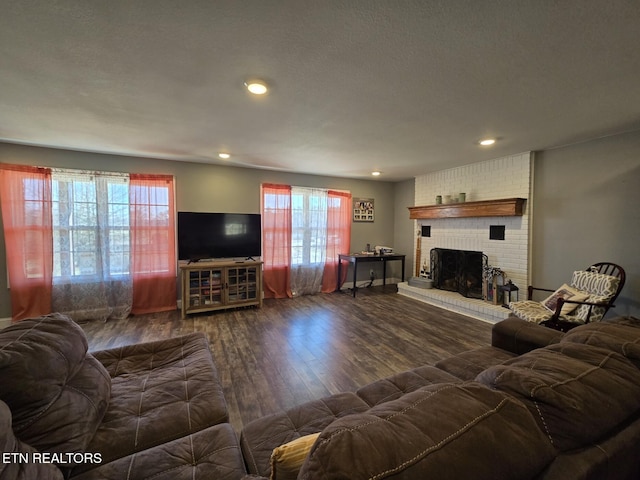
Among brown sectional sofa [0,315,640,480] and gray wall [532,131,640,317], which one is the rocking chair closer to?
gray wall [532,131,640,317]

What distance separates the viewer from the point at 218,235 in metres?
4.30

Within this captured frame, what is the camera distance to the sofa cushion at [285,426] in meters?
1.01

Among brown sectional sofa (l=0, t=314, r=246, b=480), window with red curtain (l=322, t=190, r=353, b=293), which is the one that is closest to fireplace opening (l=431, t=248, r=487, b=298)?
window with red curtain (l=322, t=190, r=353, b=293)

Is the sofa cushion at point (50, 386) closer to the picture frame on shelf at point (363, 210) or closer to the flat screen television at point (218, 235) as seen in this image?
the flat screen television at point (218, 235)

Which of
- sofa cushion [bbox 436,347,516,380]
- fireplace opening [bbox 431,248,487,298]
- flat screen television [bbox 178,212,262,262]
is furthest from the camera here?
fireplace opening [bbox 431,248,487,298]

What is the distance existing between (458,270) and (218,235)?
13.3 feet

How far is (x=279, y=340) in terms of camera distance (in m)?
3.10

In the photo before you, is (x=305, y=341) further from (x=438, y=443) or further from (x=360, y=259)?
(x=438, y=443)

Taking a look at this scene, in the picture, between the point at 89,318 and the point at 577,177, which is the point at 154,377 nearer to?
the point at 89,318

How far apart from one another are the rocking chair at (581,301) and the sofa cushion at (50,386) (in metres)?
3.51

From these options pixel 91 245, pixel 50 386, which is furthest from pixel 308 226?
pixel 50 386

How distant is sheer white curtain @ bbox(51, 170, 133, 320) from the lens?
355 cm

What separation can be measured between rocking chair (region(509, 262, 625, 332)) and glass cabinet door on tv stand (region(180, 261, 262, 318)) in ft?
11.4

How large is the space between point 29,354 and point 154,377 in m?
0.62
